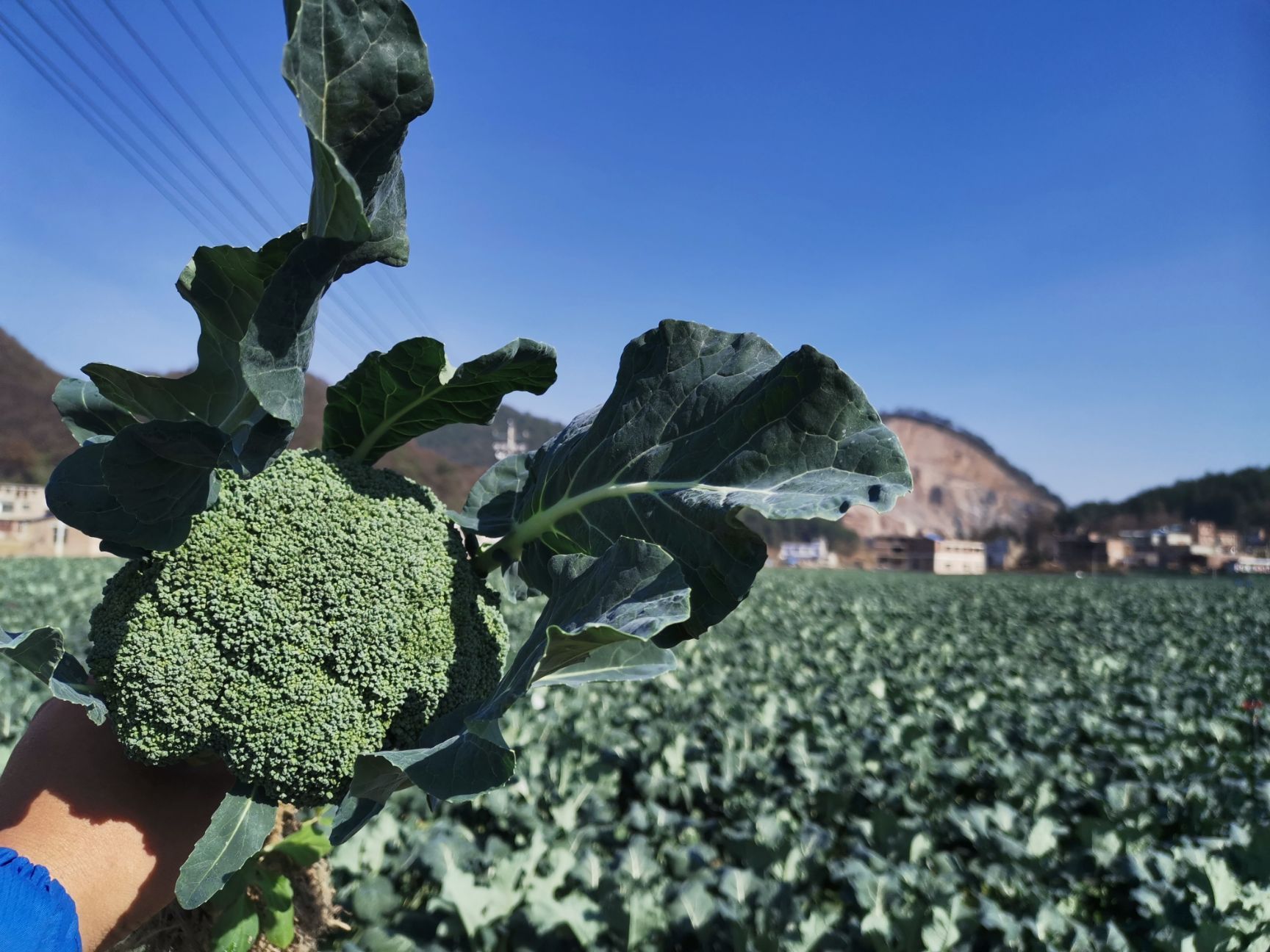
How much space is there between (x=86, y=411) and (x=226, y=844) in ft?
1.83

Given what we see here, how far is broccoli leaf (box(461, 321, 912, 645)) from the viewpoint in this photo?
2.65 feet

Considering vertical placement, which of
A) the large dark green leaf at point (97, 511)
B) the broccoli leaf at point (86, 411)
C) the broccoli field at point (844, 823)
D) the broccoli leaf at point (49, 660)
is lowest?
the broccoli field at point (844, 823)

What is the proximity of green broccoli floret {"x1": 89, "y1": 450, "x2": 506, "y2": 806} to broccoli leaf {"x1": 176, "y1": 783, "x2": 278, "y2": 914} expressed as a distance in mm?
31

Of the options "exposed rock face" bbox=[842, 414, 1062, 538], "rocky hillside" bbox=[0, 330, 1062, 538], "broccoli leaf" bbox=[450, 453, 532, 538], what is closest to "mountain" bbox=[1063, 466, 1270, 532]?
"rocky hillside" bbox=[0, 330, 1062, 538]

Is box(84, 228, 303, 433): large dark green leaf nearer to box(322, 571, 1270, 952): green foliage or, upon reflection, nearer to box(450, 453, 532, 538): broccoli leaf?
box(450, 453, 532, 538): broccoli leaf

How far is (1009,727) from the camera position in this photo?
15.3 ft

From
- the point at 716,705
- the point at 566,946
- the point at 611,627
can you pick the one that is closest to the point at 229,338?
the point at 611,627

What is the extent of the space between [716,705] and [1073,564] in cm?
7016

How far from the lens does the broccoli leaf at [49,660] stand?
0.80 metres

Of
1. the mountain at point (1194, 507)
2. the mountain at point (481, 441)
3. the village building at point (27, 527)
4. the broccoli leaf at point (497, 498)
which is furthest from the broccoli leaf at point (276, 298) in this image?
the mountain at point (1194, 507)

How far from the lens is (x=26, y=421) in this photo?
4969cm

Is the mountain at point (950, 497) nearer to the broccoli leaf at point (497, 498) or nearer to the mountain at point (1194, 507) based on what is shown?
the mountain at point (1194, 507)

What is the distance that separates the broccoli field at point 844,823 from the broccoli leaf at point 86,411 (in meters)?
1.50

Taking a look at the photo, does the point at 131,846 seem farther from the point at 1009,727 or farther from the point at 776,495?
the point at 1009,727
